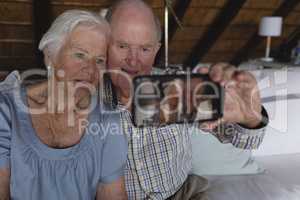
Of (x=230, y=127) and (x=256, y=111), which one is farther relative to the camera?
(x=230, y=127)

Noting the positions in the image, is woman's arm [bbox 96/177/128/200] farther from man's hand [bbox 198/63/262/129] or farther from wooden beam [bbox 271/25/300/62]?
wooden beam [bbox 271/25/300/62]

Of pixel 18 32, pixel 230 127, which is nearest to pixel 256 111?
pixel 230 127

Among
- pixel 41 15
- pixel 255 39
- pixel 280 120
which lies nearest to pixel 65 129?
pixel 280 120

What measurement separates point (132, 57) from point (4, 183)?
559 mm

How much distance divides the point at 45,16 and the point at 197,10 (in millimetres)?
1353

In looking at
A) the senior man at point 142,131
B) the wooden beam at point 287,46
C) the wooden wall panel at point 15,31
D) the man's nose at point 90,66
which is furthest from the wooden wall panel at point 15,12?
the wooden beam at point 287,46

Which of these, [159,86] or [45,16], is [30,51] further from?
[159,86]

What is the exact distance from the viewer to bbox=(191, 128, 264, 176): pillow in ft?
5.22

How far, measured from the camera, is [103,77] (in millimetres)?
1178

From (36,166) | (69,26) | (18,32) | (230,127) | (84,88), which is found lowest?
(36,166)

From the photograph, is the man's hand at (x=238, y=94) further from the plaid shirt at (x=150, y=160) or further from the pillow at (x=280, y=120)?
the pillow at (x=280, y=120)

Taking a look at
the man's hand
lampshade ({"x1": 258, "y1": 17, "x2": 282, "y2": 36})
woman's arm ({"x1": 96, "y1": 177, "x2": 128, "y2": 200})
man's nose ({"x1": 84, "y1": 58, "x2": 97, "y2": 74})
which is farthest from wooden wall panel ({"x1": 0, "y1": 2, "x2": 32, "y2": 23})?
the man's hand

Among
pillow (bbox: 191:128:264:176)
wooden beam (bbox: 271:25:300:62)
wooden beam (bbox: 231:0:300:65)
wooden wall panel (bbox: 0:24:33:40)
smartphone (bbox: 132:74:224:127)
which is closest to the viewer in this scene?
smartphone (bbox: 132:74:224:127)

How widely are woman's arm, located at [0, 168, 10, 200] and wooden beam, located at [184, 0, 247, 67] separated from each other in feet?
9.26
